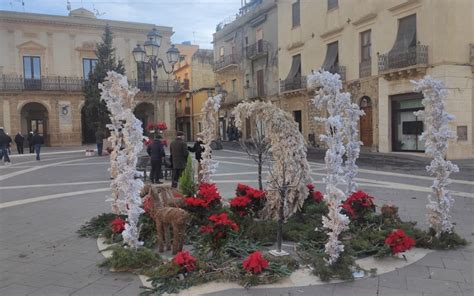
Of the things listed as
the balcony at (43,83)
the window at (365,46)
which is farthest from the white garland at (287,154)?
the balcony at (43,83)

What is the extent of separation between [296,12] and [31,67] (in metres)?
22.8

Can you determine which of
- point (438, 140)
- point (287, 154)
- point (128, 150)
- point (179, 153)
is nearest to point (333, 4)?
point (179, 153)

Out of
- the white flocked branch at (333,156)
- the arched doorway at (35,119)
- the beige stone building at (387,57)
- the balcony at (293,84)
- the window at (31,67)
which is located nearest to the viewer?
the white flocked branch at (333,156)

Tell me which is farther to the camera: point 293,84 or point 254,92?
point 254,92

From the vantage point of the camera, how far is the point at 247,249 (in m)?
5.13

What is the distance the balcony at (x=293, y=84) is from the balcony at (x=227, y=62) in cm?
831

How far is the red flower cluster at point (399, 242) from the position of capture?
4.62 m

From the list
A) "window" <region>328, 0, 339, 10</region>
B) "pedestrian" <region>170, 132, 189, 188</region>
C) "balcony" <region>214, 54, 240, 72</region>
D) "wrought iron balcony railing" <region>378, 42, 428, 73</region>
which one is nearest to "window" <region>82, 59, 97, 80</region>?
"balcony" <region>214, 54, 240, 72</region>

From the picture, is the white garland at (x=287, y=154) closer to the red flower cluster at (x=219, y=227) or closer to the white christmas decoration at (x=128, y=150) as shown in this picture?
the red flower cluster at (x=219, y=227)

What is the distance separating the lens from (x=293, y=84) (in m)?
27.5

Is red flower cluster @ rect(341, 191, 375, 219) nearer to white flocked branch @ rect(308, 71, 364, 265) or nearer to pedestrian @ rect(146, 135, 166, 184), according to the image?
white flocked branch @ rect(308, 71, 364, 265)

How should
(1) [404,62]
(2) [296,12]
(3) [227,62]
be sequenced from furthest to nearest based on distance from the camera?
1. (3) [227,62]
2. (2) [296,12]
3. (1) [404,62]

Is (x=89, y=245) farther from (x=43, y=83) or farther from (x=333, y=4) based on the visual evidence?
(x=43, y=83)

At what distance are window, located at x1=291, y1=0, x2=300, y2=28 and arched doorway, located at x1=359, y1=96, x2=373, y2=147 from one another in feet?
27.5
